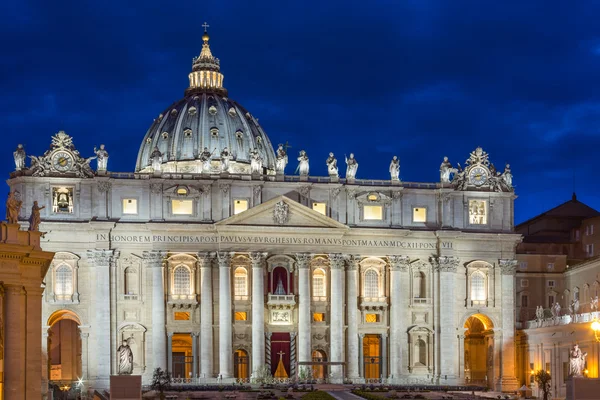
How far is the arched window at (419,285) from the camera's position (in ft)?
377

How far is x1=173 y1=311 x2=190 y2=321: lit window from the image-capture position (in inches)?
4326

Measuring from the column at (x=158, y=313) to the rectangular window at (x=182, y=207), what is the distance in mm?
4482

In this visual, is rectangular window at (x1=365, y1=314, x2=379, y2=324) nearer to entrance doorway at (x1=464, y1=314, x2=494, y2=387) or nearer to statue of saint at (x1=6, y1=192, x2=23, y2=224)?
entrance doorway at (x1=464, y1=314, x2=494, y2=387)

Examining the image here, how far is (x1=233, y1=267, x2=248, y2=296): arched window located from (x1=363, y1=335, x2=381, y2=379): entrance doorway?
12874mm

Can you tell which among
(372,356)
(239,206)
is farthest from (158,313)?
(372,356)

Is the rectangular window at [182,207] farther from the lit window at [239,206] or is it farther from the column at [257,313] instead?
the column at [257,313]

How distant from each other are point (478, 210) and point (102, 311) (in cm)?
3667

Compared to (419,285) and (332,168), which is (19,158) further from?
(419,285)

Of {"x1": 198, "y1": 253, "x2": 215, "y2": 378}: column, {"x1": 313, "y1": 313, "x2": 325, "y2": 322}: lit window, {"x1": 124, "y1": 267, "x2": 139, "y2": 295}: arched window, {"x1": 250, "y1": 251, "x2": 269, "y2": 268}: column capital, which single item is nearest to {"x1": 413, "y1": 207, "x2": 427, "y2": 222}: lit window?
{"x1": 313, "y1": 313, "x2": 325, "y2": 322}: lit window

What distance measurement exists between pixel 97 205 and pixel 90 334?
447 inches

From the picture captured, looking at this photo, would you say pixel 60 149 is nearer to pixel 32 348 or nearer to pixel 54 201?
pixel 54 201

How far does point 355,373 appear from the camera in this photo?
111812 millimetres

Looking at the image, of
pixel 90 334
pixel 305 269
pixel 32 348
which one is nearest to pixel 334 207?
pixel 305 269

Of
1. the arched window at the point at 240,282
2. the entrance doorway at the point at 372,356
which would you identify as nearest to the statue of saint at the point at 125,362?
the arched window at the point at 240,282
